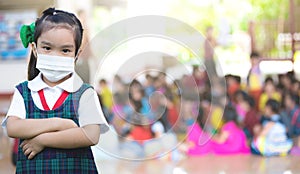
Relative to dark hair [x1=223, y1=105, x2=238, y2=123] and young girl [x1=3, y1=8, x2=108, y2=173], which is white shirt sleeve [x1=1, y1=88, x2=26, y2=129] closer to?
young girl [x1=3, y1=8, x2=108, y2=173]

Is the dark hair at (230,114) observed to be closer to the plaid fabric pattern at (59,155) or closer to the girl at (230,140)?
the girl at (230,140)

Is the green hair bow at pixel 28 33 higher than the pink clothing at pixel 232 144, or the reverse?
the green hair bow at pixel 28 33

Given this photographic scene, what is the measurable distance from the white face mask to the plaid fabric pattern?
0.20 feet

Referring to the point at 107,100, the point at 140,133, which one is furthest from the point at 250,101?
the point at 107,100

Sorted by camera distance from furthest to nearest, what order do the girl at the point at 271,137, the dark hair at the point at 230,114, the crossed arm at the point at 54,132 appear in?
the dark hair at the point at 230,114 < the girl at the point at 271,137 < the crossed arm at the point at 54,132

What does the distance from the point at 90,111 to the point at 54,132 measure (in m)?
0.10

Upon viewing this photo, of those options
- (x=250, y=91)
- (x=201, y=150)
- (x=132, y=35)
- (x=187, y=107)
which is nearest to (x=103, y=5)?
(x=250, y=91)

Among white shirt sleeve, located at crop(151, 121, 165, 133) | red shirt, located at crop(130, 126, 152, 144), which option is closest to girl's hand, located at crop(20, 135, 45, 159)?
red shirt, located at crop(130, 126, 152, 144)

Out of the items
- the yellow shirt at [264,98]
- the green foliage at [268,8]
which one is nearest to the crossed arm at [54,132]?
the yellow shirt at [264,98]

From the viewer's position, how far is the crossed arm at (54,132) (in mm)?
1421

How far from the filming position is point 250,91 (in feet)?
19.9

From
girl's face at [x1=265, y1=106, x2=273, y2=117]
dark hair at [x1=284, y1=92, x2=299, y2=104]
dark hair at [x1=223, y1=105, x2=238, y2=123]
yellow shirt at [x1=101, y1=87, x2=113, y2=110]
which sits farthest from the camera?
dark hair at [x1=284, y1=92, x2=299, y2=104]

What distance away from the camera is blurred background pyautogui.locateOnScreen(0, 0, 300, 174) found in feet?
6.37

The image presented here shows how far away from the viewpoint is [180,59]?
2146mm
